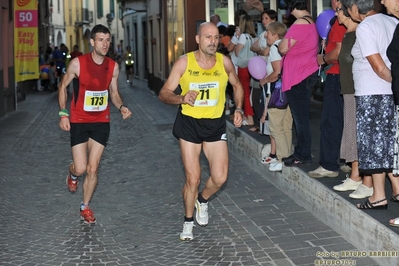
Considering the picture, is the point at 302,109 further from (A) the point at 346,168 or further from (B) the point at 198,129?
(B) the point at 198,129

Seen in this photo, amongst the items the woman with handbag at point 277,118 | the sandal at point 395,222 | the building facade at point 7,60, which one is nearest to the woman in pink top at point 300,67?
the woman with handbag at point 277,118

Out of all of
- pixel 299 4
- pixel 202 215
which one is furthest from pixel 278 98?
pixel 202 215

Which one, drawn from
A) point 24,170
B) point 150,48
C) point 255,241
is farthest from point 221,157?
point 150,48

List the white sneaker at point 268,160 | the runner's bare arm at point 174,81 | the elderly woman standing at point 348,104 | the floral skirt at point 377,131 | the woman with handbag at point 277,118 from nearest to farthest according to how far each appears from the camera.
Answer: the floral skirt at point 377,131, the runner's bare arm at point 174,81, the elderly woman standing at point 348,104, the woman with handbag at point 277,118, the white sneaker at point 268,160

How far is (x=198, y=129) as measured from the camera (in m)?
6.88

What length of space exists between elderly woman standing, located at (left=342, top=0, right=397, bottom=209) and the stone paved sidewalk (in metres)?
0.65

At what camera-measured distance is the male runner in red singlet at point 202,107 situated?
6762 mm

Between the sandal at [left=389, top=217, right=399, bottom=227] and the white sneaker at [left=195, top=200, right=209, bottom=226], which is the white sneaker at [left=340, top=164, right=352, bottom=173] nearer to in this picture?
the white sneaker at [left=195, top=200, right=209, bottom=226]

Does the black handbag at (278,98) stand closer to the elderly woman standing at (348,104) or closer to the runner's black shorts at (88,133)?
the elderly woman standing at (348,104)

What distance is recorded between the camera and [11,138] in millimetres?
14867

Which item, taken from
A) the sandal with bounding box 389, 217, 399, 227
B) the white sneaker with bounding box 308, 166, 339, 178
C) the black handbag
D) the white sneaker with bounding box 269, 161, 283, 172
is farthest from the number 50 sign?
the sandal with bounding box 389, 217, 399, 227

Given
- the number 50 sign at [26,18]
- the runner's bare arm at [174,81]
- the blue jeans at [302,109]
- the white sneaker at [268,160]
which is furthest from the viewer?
the number 50 sign at [26,18]

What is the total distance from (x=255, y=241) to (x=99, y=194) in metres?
2.93

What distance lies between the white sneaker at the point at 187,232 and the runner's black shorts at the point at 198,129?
73 centimetres
